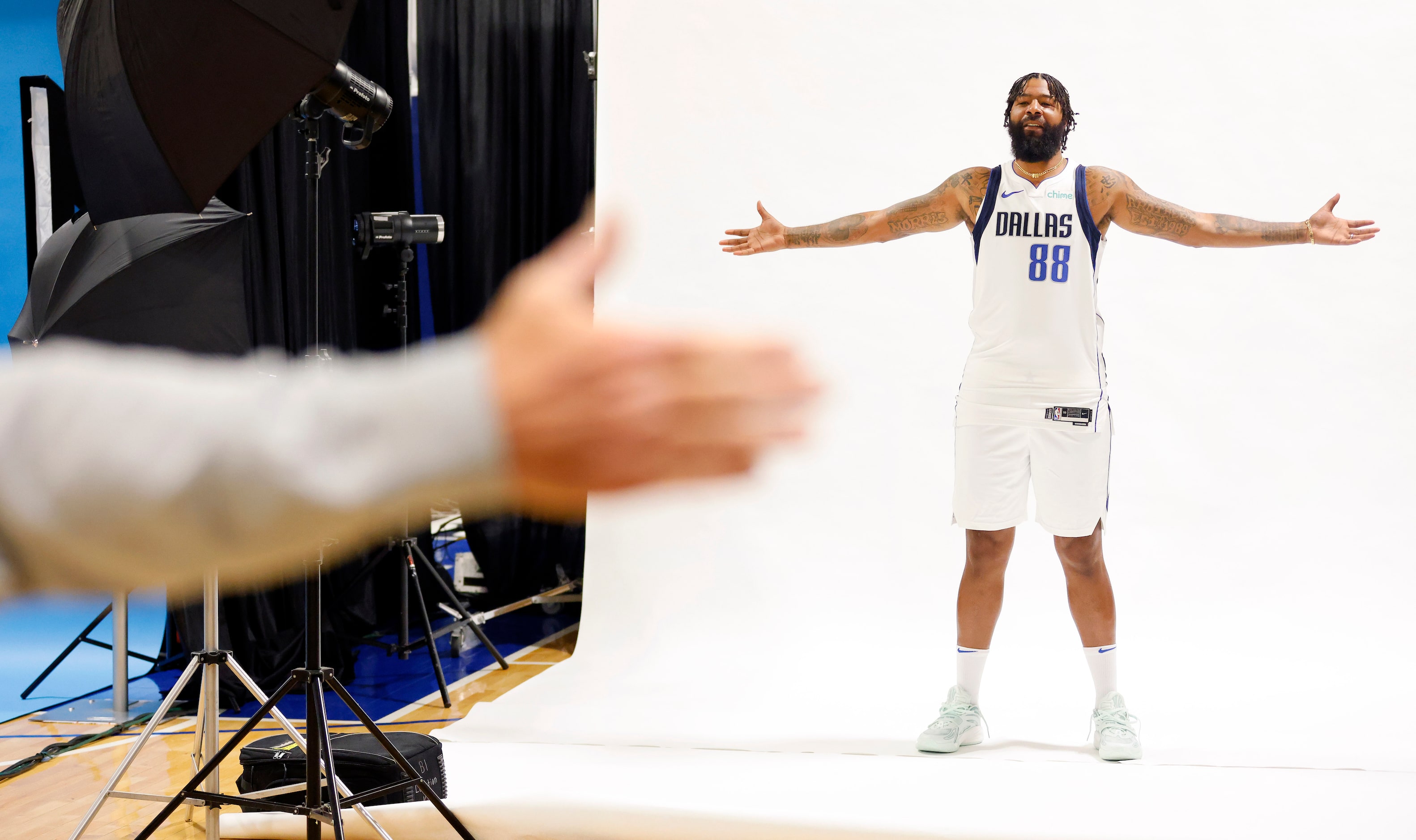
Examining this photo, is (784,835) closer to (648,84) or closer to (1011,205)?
(1011,205)

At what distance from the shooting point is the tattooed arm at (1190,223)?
282cm

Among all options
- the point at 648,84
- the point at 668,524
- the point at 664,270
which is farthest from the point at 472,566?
the point at 648,84

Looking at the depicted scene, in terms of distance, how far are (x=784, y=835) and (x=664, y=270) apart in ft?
7.42

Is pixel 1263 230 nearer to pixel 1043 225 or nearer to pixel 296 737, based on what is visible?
pixel 1043 225

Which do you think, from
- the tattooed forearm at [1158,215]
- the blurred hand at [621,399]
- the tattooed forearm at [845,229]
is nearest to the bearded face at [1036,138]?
the tattooed forearm at [1158,215]

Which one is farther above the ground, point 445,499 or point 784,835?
point 445,499

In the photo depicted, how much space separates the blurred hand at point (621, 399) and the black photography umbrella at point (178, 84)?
1.52 metres

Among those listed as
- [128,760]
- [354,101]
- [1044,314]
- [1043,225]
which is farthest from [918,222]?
[128,760]

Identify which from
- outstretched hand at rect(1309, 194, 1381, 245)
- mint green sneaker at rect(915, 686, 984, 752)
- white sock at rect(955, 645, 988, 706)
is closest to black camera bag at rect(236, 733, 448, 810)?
mint green sneaker at rect(915, 686, 984, 752)

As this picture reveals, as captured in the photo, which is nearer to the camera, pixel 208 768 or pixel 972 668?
pixel 208 768

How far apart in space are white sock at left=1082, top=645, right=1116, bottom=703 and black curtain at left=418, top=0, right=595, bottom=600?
2298 mm

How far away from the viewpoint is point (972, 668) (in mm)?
2934

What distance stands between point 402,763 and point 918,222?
2.02 meters

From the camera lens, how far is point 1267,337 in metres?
3.54
